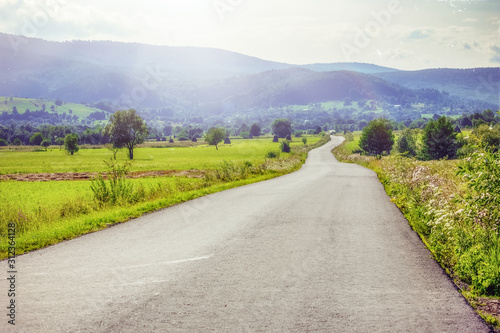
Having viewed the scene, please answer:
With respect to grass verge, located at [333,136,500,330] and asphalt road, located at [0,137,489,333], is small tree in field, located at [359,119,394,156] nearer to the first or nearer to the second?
asphalt road, located at [0,137,489,333]

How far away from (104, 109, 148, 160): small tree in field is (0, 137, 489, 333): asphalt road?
214 feet

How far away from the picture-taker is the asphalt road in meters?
5.25

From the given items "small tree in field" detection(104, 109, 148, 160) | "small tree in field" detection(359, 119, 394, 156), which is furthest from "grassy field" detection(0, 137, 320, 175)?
"small tree in field" detection(359, 119, 394, 156)

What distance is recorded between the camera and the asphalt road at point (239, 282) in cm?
525

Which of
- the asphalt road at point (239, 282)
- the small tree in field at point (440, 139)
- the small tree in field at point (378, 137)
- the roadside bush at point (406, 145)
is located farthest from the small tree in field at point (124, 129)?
the asphalt road at point (239, 282)

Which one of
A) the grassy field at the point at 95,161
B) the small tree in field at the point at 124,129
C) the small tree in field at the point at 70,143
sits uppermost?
the small tree in field at the point at 124,129

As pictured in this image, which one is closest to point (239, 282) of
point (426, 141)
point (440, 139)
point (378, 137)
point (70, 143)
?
point (70, 143)

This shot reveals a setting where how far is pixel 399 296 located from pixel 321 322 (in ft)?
6.03

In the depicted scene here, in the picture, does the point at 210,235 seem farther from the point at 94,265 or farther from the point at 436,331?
the point at 436,331

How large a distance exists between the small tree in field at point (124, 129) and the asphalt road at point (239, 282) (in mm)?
65244

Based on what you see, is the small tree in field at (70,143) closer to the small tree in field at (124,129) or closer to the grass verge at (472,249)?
the small tree in field at (124,129)

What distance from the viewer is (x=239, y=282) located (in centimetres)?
674

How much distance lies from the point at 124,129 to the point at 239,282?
71694 millimetres

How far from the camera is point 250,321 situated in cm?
524
